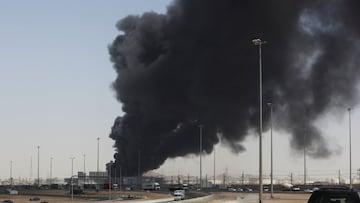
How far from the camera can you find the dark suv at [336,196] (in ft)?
47.7

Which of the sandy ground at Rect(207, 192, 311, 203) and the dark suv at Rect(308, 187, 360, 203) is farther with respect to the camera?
the sandy ground at Rect(207, 192, 311, 203)

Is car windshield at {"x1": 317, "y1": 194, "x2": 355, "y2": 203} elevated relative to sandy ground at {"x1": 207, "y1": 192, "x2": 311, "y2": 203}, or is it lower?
elevated

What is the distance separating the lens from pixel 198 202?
6581 centimetres

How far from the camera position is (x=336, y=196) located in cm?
1470

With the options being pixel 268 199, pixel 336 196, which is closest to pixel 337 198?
pixel 336 196

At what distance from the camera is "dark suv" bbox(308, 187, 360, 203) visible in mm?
14539

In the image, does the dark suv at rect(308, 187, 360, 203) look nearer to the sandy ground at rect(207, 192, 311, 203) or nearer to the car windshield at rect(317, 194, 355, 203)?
the car windshield at rect(317, 194, 355, 203)

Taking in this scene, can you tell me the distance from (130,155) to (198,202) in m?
97.5

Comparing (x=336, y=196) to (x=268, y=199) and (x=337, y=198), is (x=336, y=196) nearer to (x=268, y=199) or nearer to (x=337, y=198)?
(x=337, y=198)

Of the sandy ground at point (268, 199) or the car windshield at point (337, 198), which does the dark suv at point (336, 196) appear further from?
the sandy ground at point (268, 199)

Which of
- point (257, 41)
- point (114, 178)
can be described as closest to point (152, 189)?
point (114, 178)

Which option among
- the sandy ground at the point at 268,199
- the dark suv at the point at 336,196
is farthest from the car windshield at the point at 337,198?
the sandy ground at the point at 268,199

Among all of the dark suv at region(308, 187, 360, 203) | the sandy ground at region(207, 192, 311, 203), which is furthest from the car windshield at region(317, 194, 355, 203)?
the sandy ground at region(207, 192, 311, 203)

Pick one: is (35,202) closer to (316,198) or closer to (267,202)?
(267,202)
